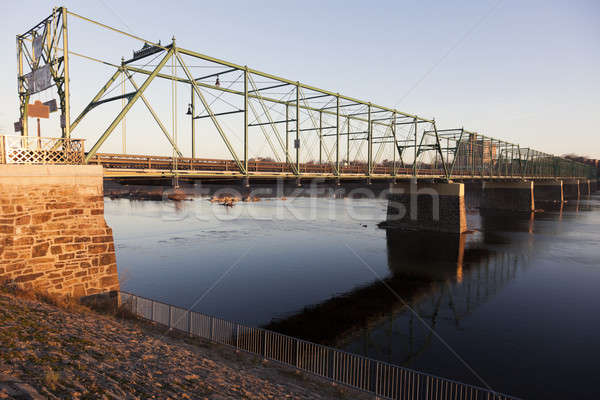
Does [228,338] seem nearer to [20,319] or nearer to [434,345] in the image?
[20,319]

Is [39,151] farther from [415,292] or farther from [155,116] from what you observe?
[415,292]

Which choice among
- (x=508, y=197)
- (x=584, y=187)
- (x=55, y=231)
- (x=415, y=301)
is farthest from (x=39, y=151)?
(x=584, y=187)

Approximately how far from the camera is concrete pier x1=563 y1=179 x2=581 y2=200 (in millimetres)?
153525

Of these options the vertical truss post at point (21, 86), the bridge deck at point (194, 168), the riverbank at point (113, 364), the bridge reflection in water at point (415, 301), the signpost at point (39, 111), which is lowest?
the bridge reflection in water at point (415, 301)

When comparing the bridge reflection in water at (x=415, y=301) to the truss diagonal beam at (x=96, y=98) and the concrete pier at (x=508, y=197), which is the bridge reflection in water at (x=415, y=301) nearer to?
the truss diagonal beam at (x=96, y=98)

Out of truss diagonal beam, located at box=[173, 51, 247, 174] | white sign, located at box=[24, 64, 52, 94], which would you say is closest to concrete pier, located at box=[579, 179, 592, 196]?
truss diagonal beam, located at box=[173, 51, 247, 174]

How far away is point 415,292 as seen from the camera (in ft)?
95.9

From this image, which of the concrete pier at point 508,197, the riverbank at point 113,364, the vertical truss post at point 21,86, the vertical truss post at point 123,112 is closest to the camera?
the riverbank at point 113,364

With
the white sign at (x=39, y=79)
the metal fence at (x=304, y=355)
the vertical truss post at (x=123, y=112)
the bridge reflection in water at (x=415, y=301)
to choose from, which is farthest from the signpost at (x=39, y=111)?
the bridge reflection in water at (x=415, y=301)

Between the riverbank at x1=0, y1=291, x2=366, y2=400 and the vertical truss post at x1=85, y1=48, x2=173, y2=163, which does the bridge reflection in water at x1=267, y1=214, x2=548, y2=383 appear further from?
the vertical truss post at x1=85, y1=48, x2=173, y2=163

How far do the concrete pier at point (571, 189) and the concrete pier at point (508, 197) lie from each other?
78.2m

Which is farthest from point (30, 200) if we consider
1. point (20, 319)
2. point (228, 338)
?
point (228, 338)

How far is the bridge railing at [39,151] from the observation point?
1447 centimetres

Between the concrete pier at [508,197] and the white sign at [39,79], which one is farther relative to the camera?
the concrete pier at [508,197]
